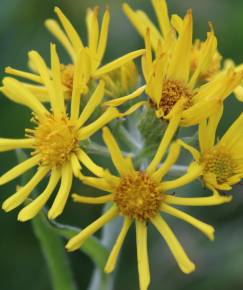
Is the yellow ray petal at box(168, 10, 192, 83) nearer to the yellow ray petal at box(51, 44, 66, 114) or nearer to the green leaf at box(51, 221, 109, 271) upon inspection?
the yellow ray petal at box(51, 44, 66, 114)

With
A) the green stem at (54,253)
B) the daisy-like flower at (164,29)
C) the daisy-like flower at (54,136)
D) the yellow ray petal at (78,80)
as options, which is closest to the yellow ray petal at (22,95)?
the daisy-like flower at (54,136)

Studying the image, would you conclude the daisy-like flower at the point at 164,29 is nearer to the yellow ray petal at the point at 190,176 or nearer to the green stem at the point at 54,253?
the yellow ray petal at the point at 190,176

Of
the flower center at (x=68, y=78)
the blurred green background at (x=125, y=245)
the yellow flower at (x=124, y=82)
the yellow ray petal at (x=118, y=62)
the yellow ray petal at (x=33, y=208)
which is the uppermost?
the flower center at (x=68, y=78)

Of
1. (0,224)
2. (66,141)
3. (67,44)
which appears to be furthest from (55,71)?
(0,224)

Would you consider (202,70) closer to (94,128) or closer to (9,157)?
(94,128)

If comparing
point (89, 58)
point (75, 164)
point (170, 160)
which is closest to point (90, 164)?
point (75, 164)

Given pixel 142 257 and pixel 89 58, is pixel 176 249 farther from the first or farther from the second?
pixel 89 58

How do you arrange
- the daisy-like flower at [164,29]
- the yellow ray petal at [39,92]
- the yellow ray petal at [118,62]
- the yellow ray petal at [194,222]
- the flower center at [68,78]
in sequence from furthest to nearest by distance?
the flower center at [68,78], the yellow ray petal at [39,92], the daisy-like flower at [164,29], the yellow ray petal at [118,62], the yellow ray petal at [194,222]
